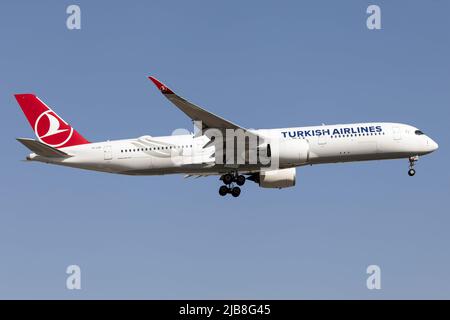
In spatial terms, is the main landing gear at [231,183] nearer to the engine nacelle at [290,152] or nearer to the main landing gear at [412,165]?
the engine nacelle at [290,152]

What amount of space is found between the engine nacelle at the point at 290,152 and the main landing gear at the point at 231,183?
2734mm

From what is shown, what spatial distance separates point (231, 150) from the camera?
50719 mm

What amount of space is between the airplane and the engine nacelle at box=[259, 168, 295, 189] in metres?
1.69

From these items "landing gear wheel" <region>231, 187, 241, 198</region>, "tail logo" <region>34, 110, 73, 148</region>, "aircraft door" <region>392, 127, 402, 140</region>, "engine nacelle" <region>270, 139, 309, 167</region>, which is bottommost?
"landing gear wheel" <region>231, 187, 241, 198</region>

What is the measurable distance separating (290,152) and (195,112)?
19.2 ft

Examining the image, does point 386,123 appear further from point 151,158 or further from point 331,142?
point 151,158

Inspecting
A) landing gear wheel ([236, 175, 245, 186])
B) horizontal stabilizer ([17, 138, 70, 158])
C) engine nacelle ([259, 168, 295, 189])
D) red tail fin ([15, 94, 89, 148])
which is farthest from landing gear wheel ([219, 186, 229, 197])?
horizontal stabilizer ([17, 138, 70, 158])

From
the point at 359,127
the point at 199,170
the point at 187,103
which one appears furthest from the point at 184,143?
the point at 359,127

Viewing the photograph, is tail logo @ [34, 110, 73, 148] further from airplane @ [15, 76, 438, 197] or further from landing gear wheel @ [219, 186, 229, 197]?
landing gear wheel @ [219, 186, 229, 197]

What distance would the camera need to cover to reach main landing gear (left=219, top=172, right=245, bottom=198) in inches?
2032

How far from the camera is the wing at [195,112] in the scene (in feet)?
147

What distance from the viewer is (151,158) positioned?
50656 millimetres

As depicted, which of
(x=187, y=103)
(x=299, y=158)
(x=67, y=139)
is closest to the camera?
(x=187, y=103)

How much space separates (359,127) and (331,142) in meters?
2.06
